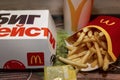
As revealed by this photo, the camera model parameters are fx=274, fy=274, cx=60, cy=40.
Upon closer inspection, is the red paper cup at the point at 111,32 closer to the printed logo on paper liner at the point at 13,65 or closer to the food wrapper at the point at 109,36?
the food wrapper at the point at 109,36

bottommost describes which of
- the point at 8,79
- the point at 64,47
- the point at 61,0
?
the point at 8,79

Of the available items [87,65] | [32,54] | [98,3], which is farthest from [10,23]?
[98,3]

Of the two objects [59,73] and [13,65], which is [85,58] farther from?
[13,65]

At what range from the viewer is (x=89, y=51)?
882mm

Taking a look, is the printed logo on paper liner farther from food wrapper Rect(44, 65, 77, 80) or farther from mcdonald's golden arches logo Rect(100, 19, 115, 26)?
mcdonald's golden arches logo Rect(100, 19, 115, 26)

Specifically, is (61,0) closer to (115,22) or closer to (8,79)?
(115,22)

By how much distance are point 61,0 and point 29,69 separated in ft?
1.19

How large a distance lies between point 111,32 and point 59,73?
0.22 m

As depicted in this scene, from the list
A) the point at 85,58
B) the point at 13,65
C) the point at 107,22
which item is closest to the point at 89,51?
the point at 85,58

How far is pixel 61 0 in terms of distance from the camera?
1125 millimetres

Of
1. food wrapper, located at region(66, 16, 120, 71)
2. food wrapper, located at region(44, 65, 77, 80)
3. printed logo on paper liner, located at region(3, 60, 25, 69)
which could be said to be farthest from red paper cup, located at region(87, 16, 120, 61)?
printed logo on paper liner, located at region(3, 60, 25, 69)

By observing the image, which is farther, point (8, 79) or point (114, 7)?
point (114, 7)

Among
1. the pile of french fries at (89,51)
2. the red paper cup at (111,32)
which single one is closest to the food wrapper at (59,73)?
the pile of french fries at (89,51)

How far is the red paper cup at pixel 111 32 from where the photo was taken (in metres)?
0.87
